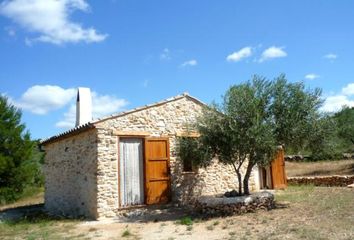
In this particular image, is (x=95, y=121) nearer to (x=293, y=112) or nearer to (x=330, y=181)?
(x=293, y=112)

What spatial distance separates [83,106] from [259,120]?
9.04m

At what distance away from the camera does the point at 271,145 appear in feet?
41.6

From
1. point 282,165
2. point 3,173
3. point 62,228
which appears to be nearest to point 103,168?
point 62,228

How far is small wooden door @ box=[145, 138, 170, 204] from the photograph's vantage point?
14.4 meters

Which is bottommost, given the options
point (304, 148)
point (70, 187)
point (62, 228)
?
point (62, 228)

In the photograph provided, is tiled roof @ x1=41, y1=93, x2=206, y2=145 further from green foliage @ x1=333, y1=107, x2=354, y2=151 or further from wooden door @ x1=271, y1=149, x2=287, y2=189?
green foliage @ x1=333, y1=107, x2=354, y2=151

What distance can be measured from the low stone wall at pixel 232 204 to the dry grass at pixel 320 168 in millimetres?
13857

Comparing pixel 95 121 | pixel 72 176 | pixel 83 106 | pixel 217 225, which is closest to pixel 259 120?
pixel 217 225

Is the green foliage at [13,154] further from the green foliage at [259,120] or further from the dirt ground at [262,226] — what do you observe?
the green foliage at [259,120]

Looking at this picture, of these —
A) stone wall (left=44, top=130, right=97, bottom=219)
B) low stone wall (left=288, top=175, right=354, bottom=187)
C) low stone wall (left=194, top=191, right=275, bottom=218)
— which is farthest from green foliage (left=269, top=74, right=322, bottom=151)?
low stone wall (left=288, top=175, right=354, bottom=187)

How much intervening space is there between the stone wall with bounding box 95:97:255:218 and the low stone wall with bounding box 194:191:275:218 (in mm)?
1826

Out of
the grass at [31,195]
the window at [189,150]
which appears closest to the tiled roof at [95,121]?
the window at [189,150]

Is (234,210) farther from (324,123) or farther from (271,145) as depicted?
(324,123)

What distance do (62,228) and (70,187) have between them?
11.6 feet
